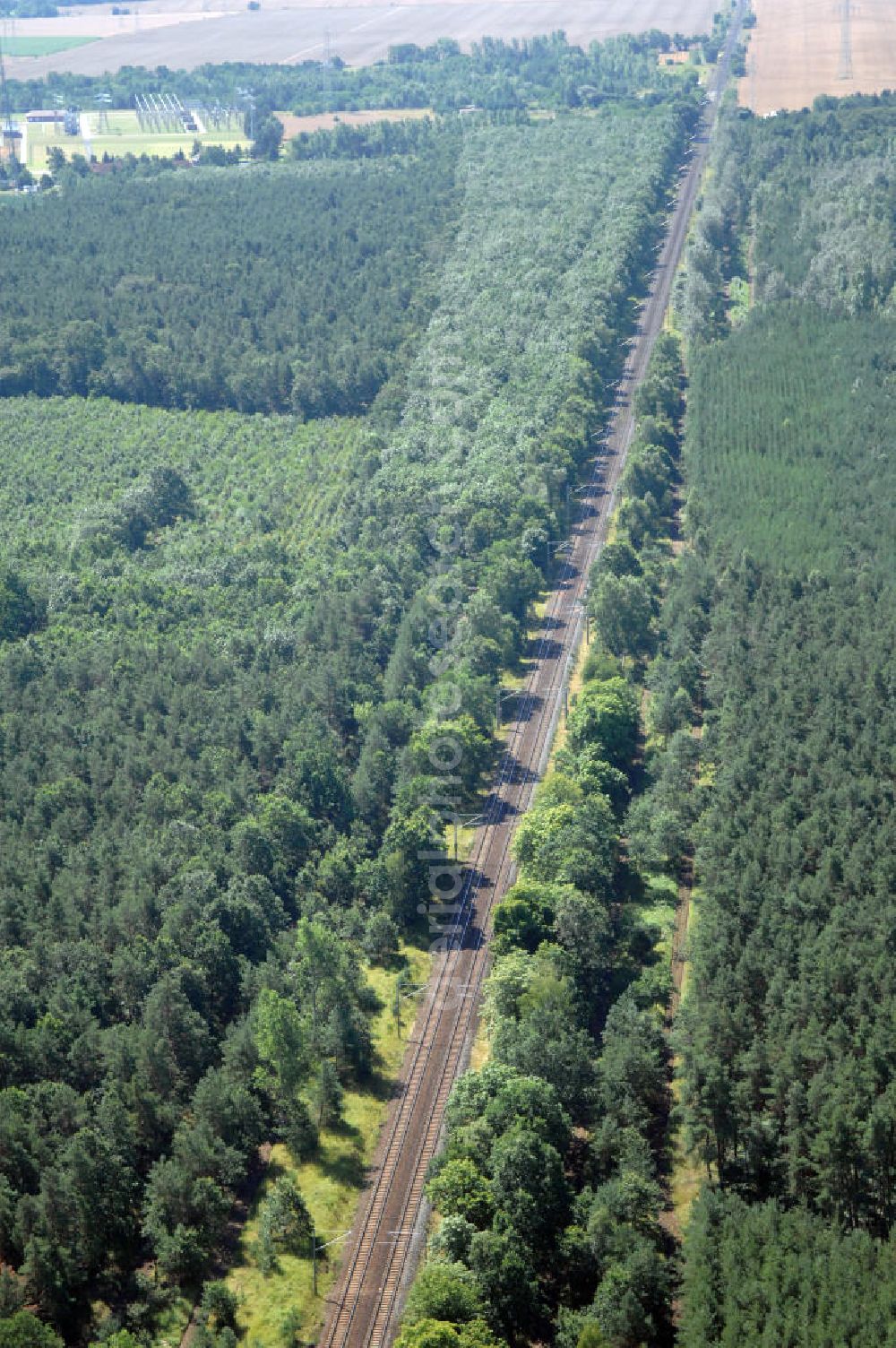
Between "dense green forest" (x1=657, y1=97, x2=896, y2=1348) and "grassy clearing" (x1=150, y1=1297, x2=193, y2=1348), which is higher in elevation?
"dense green forest" (x1=657, y1=97, x2=896, y2=1348)

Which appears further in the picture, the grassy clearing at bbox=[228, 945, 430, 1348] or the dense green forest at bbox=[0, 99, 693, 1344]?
the dense green forest at bbox=[0, 99, 693, 1344]

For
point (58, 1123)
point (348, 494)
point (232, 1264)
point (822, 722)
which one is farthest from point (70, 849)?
point (348, 494)

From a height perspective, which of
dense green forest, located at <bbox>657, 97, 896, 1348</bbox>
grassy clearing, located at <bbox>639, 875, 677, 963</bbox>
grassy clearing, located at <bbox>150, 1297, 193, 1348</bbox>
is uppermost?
dense green forest, located at <bbox>657, 97, 896, 1348</bbox>

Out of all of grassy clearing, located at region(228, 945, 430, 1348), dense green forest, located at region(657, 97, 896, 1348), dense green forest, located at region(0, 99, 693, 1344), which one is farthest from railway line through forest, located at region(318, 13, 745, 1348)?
dense green forest, located at region(657, 97, 896, 1348)

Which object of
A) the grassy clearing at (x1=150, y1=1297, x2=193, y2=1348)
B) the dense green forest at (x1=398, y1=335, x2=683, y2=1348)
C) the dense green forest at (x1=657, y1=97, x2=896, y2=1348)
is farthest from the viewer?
the grassy clearing at (x1=150, y1=1297, x2=193, y2=1348)

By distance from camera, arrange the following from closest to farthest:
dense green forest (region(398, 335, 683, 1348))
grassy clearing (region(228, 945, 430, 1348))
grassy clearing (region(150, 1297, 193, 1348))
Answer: dense green forest (region(398, 335, 683, 1348))
grassy clearing (region(150, 1297, 193, 1348))
grassy clearing (region(228, 945, 430, 1348))

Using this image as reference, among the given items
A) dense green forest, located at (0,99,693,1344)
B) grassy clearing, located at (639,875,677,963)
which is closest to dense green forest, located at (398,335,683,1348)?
grassy clearing, located at (639,875,677,963)

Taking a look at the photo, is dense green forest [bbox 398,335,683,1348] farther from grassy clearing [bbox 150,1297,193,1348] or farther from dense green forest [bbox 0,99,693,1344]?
grassy clearing [bbox 150,1297,193,1348]

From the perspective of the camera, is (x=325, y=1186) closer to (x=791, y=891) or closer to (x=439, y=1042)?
(x=439, y=1042)

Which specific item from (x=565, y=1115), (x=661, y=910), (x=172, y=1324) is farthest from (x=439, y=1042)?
(x=172, y=1324)
